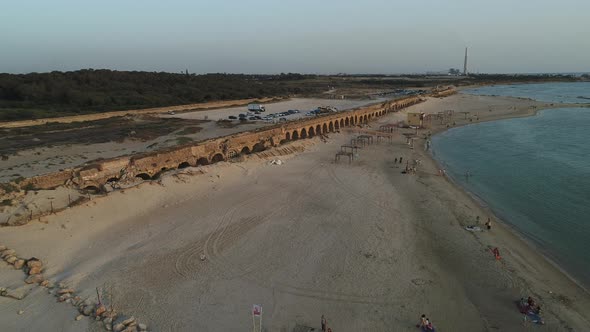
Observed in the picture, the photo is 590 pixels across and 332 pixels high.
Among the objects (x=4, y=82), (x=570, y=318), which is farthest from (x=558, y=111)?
(x=4, y=82)

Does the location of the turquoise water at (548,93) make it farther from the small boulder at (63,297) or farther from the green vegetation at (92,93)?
the small boulder at (63,297)

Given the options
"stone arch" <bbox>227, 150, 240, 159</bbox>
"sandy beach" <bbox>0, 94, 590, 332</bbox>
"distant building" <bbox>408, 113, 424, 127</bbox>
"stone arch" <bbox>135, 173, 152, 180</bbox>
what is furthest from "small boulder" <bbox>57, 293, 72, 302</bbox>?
"distant building" <bbox>408, 113, 424, 127</bbox>

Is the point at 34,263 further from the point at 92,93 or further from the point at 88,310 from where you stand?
the point at 92,93

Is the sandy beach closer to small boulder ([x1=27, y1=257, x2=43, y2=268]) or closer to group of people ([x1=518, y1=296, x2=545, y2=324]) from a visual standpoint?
group of people ([x1=518, y1=296, x2=545, y2=324])

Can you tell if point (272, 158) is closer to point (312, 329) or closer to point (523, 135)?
point (312, 329)

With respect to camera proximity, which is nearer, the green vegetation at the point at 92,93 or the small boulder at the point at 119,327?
the small boulder at the point at 119,327

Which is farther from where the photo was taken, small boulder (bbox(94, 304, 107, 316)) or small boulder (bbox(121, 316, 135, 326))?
small boulder (bbox(94, 304, 107, 316))

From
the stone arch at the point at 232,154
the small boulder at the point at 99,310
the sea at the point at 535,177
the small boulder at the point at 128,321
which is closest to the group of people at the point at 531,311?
the sea at the point at 535,177
